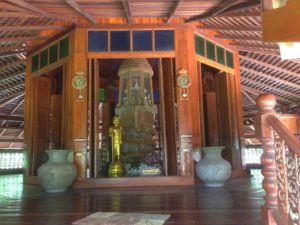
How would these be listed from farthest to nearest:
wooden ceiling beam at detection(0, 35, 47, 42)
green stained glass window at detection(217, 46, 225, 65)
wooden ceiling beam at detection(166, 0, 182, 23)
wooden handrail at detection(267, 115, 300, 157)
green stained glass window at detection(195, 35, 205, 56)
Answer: green stained glass window at detection(217, 46, 225, 65) < wooden ceiling beam at detection(0, 35, 47, 42) < green stained glass window at detection(195, 35, 205, 56) < wooden ceiling beam at detection(166, 0, 182, 23) < wooden handrail at detection(267, 115, 300, 157)

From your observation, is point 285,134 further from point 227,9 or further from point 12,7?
point 12,7

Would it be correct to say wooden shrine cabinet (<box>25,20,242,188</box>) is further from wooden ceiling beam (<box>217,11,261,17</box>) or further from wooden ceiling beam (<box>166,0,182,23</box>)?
wooden ceiling beam (<box>217,11,261,17</box>)

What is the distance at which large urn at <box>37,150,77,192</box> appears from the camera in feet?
16.5

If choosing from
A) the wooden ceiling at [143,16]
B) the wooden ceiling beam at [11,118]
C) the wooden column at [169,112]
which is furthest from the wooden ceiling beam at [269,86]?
the wooden ceiling beam at [11,118]

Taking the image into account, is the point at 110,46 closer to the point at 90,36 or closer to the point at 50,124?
the point at 90,36

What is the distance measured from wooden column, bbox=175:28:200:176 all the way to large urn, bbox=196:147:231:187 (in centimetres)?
44

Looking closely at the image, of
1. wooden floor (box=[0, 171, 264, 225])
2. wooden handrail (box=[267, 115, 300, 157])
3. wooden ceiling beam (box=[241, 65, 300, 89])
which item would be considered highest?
wooden ceiling beam (box=[241, 65, 300, 89])

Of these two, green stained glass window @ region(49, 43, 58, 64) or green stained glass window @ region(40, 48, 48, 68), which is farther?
green stained glass window @ region(40, 48, 48, 68)

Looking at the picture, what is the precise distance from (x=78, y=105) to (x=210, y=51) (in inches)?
124

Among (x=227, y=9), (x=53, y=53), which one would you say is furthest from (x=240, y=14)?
(x=53, y=53)

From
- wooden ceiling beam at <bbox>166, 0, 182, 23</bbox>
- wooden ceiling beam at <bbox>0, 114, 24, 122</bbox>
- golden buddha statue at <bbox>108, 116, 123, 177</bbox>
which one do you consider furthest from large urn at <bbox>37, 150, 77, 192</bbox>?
wooden ceiling beam at <bbox>0, 114, 24, 122</bbox>

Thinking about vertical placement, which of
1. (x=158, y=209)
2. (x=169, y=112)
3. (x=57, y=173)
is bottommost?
(x=158, y=209)

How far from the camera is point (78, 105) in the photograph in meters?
5.89

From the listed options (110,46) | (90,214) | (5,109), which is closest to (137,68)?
(110,46)
